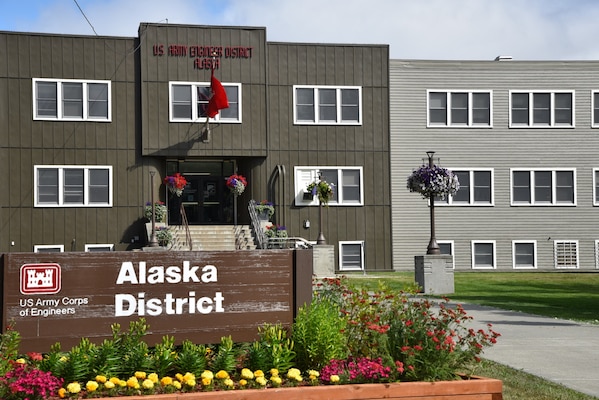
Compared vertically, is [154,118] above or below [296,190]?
above

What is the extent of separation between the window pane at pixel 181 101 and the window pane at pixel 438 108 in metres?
10.5

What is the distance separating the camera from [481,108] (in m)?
36.6

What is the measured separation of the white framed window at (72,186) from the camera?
106 ft

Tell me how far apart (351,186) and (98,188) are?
10.2 m

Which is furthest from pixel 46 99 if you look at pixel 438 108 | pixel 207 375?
pixel 207 375

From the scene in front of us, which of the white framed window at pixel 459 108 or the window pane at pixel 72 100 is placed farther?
the white framed window at pixel 459 108

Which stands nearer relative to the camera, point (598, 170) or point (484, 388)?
point (484, 388)

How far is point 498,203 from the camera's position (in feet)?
120

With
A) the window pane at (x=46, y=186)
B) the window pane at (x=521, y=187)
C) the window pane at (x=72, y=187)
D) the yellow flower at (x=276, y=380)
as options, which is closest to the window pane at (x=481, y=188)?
the window pane at (x=521, y=187)

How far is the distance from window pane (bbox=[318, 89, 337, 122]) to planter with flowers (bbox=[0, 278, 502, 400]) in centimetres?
2590

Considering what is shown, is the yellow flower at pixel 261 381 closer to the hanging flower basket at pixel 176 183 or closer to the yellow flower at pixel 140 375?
the yellow flower at pixel 140 375

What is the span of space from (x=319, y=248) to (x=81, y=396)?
22.4 meters

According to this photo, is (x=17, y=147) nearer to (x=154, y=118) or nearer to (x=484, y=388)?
(x=154, y=118)

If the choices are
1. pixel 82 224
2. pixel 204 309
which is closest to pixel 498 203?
pixel 82 224
